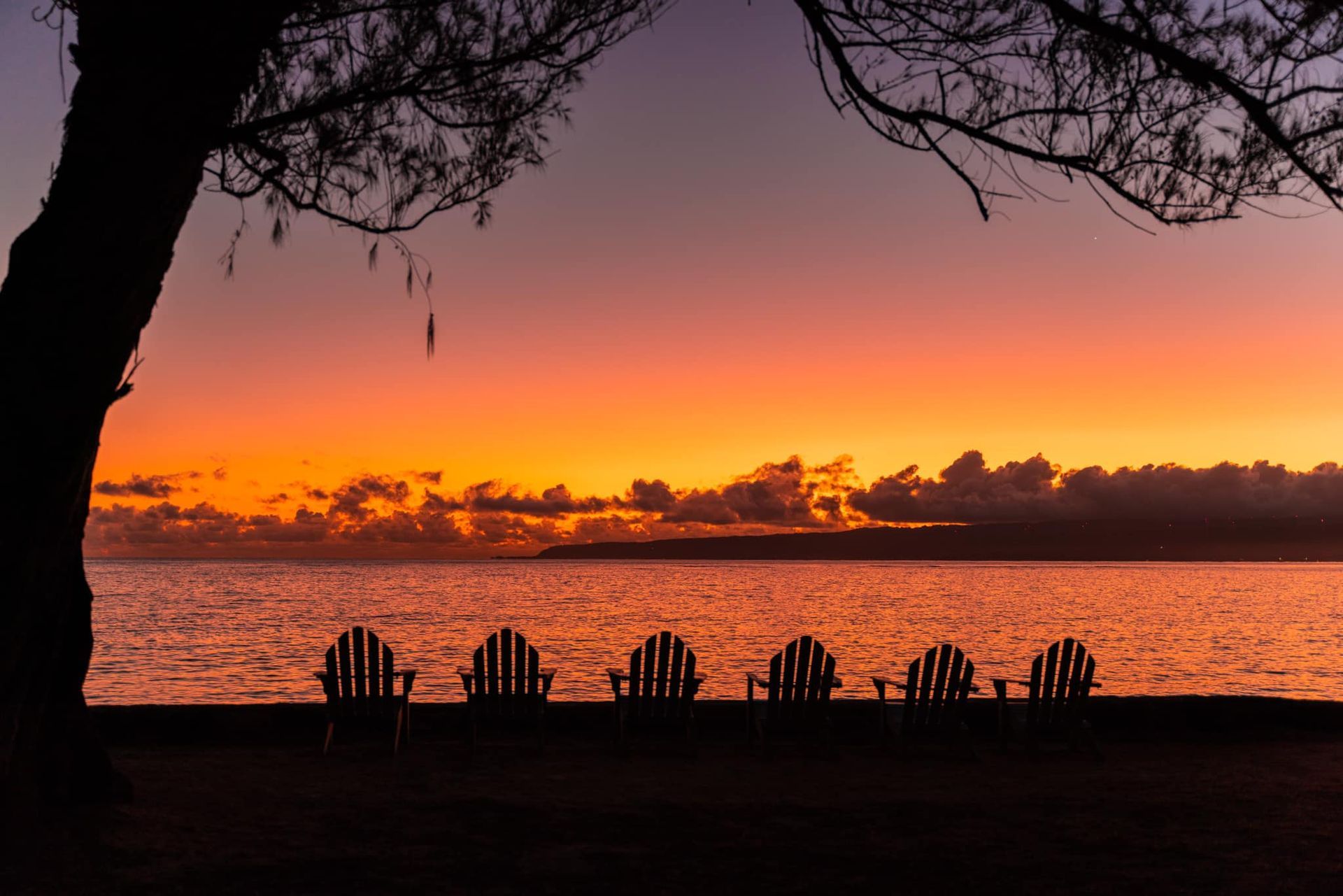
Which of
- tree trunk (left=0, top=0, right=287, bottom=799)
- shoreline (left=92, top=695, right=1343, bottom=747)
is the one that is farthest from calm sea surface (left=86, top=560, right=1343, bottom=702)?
tree trunk (left=0, top=0, right=287, bottom=799)

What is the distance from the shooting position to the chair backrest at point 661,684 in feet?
24.1

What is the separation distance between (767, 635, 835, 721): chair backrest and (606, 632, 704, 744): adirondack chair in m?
0.52

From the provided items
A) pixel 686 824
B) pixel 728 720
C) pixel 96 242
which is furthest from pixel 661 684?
pixel 96 242

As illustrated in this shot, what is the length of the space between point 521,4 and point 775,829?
4.15 m

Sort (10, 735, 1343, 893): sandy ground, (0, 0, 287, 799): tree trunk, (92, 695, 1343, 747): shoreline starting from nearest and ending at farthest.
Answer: (0, 0, 287, 799): tree trunk
(10, 735, 1343, 893): sandy ground
(92, 695, 1343, 747): shoreline

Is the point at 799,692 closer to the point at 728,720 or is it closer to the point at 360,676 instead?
the point at 728,720

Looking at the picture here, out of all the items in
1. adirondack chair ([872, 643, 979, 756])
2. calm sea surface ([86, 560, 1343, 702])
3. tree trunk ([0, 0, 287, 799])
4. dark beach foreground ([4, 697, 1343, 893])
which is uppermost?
tree trunk ([0, 0, 287, 799])

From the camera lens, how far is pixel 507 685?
752cm

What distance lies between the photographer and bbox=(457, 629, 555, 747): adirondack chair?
24.1 ft

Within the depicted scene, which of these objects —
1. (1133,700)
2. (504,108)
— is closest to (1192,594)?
(1133,700)

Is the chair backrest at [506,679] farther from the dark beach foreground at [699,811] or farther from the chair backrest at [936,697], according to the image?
the chair backrest at [936,697]

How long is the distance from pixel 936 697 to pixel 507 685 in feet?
9.40

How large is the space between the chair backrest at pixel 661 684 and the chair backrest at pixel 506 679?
26.8 inches

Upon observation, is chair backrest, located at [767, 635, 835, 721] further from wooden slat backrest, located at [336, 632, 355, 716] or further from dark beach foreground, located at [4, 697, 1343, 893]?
wooden slat backrest, located at [336, 632, 355, 716]
